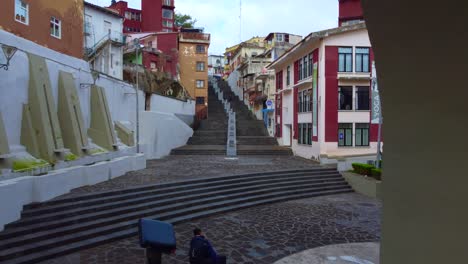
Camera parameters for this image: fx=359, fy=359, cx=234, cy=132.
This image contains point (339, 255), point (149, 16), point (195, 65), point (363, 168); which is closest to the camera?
point (339, 255)

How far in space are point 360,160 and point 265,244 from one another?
14.7 metres

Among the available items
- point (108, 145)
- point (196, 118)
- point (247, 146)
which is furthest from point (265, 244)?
point (196, 118)

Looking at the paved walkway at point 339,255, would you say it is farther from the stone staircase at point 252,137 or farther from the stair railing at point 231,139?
Answer: the stone staircase at point 252,137

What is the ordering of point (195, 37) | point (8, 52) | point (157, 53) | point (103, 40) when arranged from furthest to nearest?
point (195, 37) → point (157, 53) → point (103, 40) → point (8, 52)

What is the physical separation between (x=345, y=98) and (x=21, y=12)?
1931 centimetres

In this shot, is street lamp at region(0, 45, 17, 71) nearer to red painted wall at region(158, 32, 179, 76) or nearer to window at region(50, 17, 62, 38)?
window at region(50, 17, 62, 38)

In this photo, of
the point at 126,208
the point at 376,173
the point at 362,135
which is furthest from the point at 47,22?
the point at 362,135

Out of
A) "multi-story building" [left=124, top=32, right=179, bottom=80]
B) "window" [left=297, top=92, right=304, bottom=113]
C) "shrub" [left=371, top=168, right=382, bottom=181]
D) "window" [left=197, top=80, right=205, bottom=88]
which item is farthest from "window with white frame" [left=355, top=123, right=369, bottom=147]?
"window" [left=197, top=80, right=205, bottom=88]

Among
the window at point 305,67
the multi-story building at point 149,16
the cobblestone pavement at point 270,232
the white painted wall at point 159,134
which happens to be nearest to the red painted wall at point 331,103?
the window at point 305,67

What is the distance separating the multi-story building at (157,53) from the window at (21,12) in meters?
22.5

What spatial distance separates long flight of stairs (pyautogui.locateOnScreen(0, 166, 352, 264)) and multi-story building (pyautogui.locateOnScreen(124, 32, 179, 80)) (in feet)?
90.1

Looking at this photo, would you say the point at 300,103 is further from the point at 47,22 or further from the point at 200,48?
the point at 200,48

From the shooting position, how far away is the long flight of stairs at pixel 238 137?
98.3ft

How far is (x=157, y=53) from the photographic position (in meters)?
42.1
